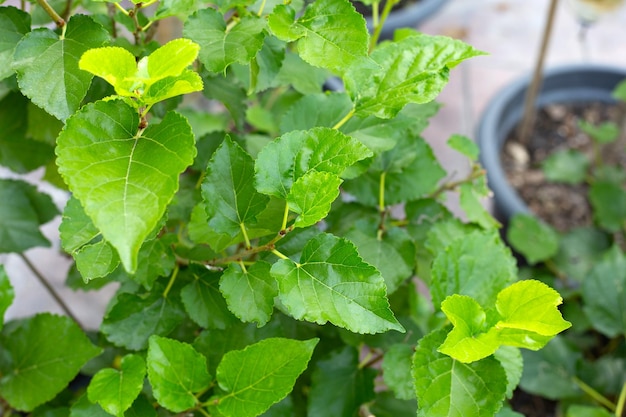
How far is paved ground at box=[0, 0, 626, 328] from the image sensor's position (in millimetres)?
2000

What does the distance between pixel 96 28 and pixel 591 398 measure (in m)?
1.06

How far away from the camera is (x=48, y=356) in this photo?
2.54 ft

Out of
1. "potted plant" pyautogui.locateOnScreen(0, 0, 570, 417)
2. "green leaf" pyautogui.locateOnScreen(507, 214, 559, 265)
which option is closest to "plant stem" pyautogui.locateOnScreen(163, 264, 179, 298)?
"potted plant" pyautogui.locateOnScreen(0, 0, 570, 417)

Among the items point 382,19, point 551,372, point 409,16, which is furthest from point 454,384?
point 409,16

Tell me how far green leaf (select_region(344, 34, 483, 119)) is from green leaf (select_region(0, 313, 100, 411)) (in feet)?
1.30

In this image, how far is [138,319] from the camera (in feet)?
2.31

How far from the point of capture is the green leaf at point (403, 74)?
62cm

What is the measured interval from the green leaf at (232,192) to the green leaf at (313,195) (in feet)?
0.22

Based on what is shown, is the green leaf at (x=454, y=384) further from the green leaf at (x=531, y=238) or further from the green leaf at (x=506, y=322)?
the green leaf at (x=531, y=238)

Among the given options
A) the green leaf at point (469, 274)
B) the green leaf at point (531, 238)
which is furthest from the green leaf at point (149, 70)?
the green leaf at point (531, 238)

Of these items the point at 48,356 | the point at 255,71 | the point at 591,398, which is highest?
the point at 255,71

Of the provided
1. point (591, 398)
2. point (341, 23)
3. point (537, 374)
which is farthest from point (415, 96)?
point (591, 398)

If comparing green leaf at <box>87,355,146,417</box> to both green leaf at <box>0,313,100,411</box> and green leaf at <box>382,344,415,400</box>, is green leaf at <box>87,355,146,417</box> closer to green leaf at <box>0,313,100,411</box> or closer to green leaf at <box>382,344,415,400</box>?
green leaf at <box>0,313,100,411</box>

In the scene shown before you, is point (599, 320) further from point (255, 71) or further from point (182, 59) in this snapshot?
point (182, 59)
